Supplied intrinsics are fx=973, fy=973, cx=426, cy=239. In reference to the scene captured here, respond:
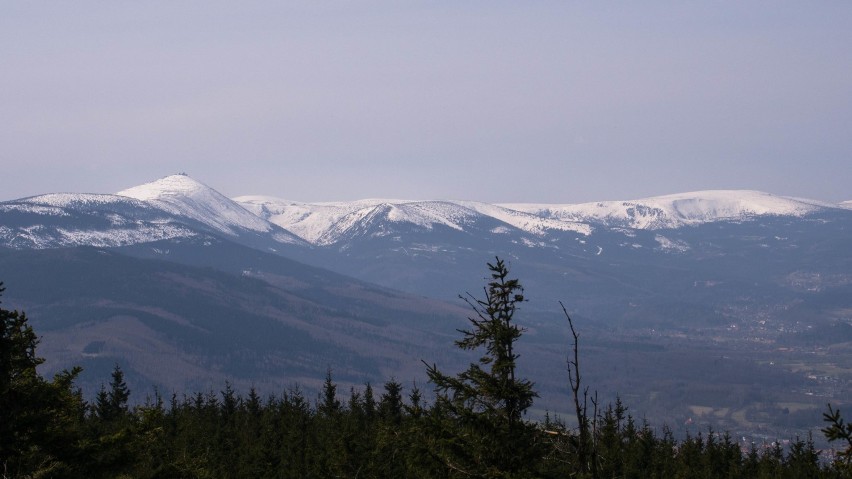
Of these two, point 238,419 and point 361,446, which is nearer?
point 361,446

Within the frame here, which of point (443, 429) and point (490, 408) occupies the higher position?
point (490, 408)

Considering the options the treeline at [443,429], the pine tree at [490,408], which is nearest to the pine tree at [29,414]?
the treeline at [443,429]

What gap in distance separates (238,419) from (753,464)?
42.8 meters

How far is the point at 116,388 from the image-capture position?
317ft

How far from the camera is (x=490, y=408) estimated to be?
60.7 feet

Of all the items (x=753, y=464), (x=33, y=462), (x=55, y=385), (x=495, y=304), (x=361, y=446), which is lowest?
(x=753, y=464)

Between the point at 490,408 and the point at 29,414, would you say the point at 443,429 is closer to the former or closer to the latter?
the point at 490,408

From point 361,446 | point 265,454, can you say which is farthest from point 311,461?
point 361,446

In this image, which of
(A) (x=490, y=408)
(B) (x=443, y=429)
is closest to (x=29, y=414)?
(B) (x=443, y=429)

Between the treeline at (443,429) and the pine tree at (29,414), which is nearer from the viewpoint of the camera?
the treeline at (443,429)

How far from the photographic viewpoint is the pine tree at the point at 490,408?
59.7ft

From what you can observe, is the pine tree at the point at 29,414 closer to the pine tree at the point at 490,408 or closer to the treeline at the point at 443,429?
the treeline at the point at 443,429

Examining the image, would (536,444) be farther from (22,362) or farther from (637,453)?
(637,453)

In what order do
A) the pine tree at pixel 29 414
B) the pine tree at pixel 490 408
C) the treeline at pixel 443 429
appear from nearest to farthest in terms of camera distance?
1. the treeline at pixel 443 429
2. the pine tree at pixel 490 408
3. the pine tree at pixel 29 414
